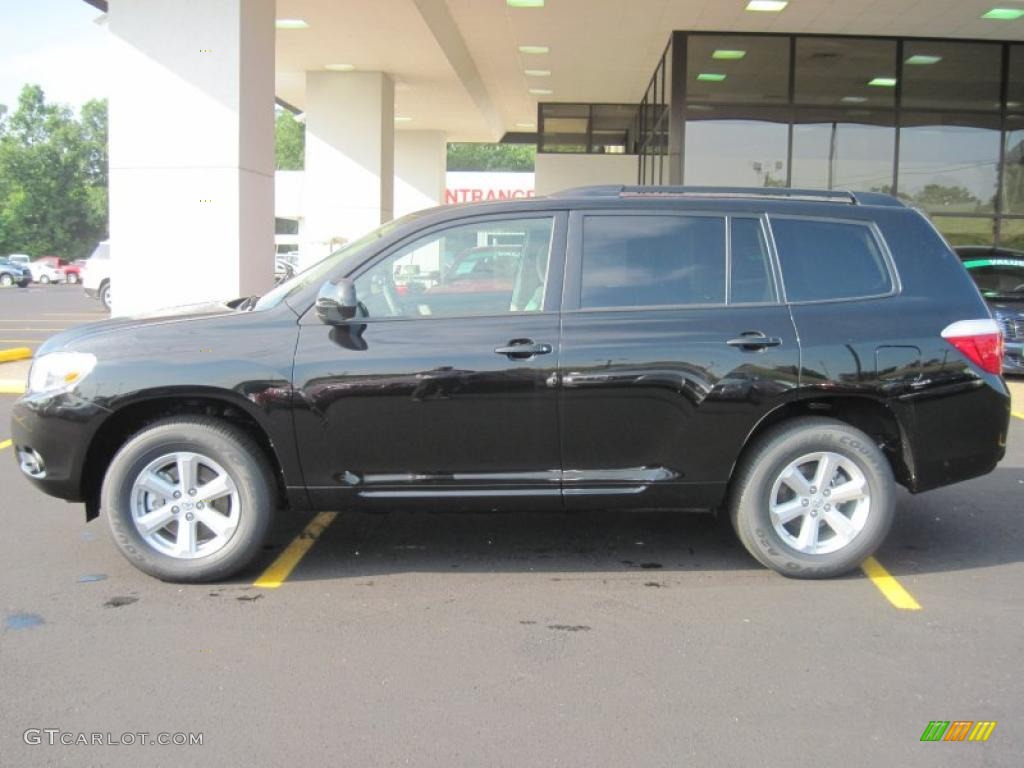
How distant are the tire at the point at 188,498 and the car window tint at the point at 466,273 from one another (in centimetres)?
96

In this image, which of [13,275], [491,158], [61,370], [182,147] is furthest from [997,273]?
[491,158]

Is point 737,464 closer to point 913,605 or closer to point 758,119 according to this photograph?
point 913,605

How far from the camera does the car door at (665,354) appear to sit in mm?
4520

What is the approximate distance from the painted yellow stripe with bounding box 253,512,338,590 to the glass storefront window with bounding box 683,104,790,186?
1213 centimetres

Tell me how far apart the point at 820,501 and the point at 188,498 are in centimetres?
311

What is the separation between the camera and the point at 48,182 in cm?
7738

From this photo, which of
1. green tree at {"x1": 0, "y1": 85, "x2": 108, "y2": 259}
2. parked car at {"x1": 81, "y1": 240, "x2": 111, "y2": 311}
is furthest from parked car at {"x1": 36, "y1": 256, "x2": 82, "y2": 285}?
parked car at {"x1": 81, "y1": 240, "x2": 111, "y2": 311}

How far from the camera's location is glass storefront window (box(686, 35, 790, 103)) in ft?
52.6

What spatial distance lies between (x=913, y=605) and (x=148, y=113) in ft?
28.9

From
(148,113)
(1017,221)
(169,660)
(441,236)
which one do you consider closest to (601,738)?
(169,660)

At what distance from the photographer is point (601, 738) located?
3254 millimetres

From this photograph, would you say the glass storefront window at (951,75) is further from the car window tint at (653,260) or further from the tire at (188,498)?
the tire at (188,498)

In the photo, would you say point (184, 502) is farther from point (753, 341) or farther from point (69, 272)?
point (69, 272)

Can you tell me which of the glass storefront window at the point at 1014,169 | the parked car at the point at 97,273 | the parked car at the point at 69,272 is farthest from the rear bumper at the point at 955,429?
the parked car at the point at 69,272
